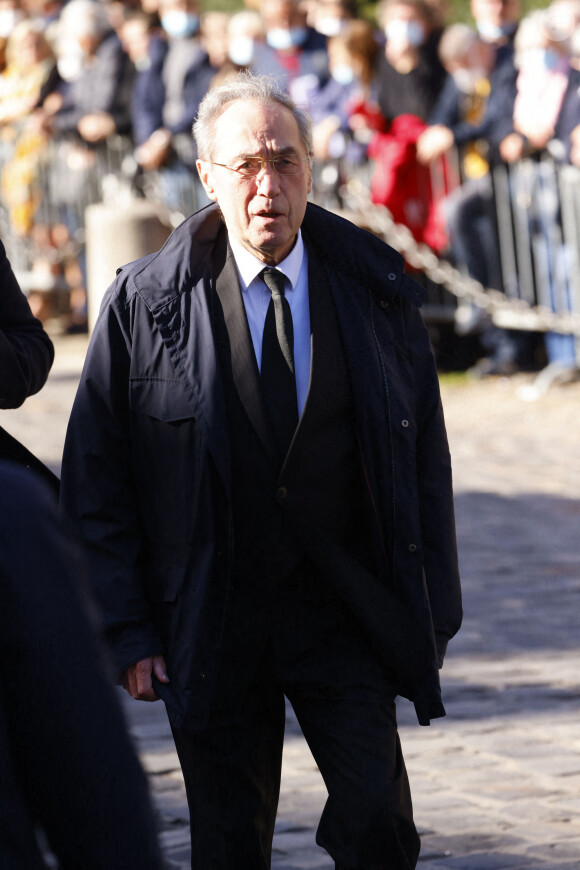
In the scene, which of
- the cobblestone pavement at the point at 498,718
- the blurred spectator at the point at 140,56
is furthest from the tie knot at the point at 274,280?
the blurred spectator at the point at 140,56

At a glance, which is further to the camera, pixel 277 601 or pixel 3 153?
pixel 3 153

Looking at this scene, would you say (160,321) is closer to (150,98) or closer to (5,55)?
(150,98)

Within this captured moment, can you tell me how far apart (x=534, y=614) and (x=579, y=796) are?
202cm

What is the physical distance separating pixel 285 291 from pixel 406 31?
8.13m

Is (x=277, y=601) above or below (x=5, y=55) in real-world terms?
below

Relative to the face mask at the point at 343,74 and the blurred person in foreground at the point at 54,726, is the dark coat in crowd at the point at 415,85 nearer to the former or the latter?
the face mask at the point at 343,74

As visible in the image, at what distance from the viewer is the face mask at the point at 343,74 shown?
1176cm

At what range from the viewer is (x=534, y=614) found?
676 cm

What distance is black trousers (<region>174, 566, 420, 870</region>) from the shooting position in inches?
134

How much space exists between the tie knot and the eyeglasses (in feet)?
0.69

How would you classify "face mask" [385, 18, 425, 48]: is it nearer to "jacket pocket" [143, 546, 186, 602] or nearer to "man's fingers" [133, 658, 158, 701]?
"jacket pocket" [143, 546, 186, 602]

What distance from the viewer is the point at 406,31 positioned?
11.3m

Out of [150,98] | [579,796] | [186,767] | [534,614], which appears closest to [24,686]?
[186,767]

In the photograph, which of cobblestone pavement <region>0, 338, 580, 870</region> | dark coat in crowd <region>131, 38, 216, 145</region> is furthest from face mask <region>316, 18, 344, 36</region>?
cobblestone pavement <region>0, 338, 580, 870</region>
